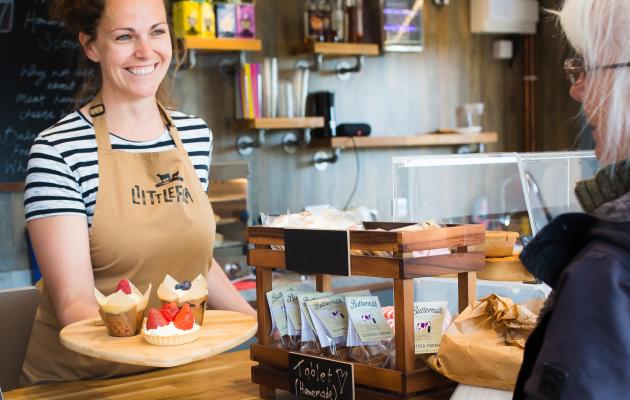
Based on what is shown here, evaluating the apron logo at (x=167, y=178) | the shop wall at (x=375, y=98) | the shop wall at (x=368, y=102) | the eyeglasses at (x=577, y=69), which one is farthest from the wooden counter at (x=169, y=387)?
the shop wall at (x=375, y=98)

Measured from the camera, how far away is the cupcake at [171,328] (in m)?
1.40

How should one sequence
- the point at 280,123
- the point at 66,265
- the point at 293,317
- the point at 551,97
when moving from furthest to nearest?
the point at 551,97 < the point at 280,123 < the point at 66,265 < the point at 293,317

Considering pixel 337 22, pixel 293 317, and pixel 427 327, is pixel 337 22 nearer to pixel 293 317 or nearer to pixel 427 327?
pixel 293 317

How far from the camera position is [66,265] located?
1.82 meters

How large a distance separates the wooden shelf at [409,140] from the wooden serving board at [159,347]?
310cm

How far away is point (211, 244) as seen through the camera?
2.16 meters

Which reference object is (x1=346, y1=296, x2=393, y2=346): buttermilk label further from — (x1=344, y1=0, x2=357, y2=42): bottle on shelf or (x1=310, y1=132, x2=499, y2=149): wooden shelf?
(x1=344, y1=0, x2=357, y2=42): bottle on shelf

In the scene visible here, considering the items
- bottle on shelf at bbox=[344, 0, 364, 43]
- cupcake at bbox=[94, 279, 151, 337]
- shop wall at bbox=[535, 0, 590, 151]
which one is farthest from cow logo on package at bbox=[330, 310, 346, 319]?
shop wall at bbox=[535, 0, 590, 151]

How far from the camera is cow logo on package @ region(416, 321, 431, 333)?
56.4 inches

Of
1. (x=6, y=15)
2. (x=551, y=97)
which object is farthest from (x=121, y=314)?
(x=551, y=97)

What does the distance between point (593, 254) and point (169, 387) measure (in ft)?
3.52

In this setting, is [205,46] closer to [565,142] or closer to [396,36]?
[396,36]

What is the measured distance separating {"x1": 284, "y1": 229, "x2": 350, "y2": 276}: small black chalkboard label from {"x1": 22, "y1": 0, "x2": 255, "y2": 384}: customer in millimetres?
572

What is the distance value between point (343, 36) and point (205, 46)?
0.88 metres
